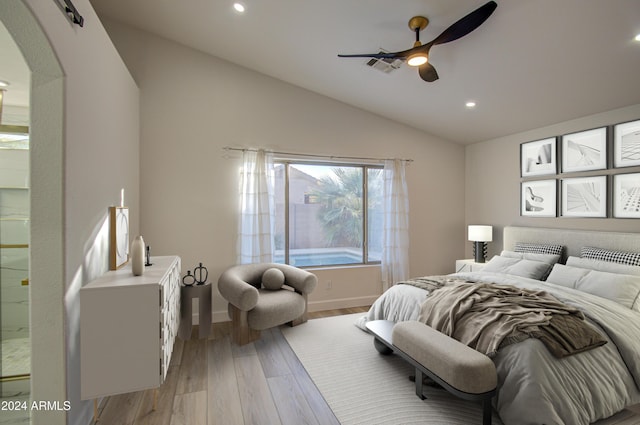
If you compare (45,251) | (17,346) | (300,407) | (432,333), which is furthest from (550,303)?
(17,346)

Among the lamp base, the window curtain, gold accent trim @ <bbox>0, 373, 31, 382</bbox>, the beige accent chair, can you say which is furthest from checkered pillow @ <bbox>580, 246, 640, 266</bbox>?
gold accent trim @ <bbox>0, 373, 31, 382</bbox>

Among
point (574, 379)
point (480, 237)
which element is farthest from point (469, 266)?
point (574, 379)

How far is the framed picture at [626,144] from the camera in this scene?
313cm

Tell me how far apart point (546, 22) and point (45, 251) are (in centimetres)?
367

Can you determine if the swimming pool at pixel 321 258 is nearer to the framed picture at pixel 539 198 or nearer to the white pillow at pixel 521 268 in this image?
the white pillow at pixel 521 268

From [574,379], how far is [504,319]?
48 cm

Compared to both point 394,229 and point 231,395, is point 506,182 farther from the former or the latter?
point 231,395

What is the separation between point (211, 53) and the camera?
388cm

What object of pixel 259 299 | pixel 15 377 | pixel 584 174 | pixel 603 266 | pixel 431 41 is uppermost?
pixel 431 41

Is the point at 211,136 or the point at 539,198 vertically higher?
the point at 211,136

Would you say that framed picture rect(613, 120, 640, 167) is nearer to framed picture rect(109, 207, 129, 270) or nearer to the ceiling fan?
the ceiling fan

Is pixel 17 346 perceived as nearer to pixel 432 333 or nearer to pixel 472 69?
pixel 432 333

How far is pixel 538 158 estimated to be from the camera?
4055 mm

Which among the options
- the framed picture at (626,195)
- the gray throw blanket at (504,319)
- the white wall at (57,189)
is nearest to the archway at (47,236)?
the white wall at (57,189)
